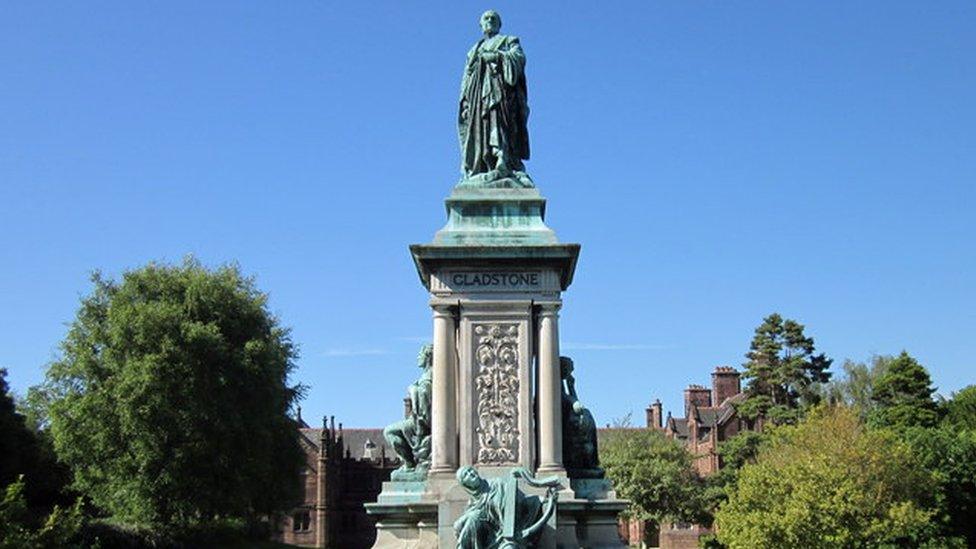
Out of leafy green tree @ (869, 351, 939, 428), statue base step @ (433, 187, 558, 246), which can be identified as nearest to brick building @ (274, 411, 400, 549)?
leafy green tree @ (869, 351, 939, 428)


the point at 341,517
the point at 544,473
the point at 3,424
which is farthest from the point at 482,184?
the point at 341,517

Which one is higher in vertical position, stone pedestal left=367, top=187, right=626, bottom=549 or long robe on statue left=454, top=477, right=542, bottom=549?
stone pedestal left=367, top=187, right=626, bottom=549

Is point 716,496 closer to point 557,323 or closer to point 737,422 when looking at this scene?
point 737,422

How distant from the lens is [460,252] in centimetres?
1475

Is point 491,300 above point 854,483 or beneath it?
above

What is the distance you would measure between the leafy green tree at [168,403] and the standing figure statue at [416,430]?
27.9 metres

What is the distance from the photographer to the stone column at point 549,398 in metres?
14.2

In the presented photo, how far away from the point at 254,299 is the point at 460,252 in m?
33.5

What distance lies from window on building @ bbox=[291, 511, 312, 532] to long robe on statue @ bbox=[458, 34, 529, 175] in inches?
3056

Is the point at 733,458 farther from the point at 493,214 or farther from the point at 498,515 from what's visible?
the point at 498,515

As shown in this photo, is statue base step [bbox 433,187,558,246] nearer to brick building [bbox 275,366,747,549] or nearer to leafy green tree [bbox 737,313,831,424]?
→ leafy green tree [bbox 737,313,831,424]

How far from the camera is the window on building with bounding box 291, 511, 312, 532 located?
8931 centimetres

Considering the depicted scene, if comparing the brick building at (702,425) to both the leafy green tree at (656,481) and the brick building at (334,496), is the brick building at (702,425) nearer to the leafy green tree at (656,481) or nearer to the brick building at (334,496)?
the leafy green tree at (656,481)

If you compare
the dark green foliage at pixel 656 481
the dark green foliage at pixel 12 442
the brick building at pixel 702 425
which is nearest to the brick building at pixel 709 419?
the brick building at pixel 702 425
